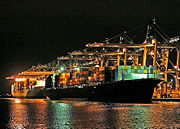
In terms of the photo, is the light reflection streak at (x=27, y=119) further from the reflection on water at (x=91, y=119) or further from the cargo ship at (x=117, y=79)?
the cargo ship at (x=117, y=79)

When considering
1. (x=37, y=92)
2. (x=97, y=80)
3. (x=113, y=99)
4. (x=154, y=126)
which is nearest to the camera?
(x=154, y=126)

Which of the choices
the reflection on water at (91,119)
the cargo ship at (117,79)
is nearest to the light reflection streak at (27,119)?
the reflection on water at (91,119)

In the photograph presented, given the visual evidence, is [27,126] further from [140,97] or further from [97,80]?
[97,80]

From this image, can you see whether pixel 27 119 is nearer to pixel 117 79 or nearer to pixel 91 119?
pixel 91 119

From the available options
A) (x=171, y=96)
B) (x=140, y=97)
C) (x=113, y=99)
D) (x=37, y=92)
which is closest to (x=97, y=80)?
(x=113, y=99)

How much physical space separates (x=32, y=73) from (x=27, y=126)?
122m

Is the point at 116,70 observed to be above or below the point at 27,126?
above

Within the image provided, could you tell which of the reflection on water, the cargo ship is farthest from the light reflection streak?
the cargo ship

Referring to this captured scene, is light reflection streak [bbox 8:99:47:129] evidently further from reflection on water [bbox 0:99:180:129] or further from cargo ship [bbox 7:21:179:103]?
cargo ship [bbox 7:21:179:103]

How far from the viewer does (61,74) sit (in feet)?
272

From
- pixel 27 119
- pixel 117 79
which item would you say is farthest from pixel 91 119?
pixel 117 79

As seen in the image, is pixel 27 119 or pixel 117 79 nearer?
pixel 27 119

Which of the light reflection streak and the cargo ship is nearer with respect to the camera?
the light reflection streak

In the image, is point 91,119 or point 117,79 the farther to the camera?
point 117,79
